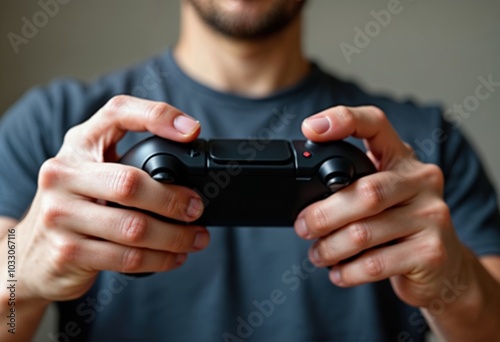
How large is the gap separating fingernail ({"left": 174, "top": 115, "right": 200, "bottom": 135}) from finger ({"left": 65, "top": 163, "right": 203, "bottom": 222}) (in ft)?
0.17

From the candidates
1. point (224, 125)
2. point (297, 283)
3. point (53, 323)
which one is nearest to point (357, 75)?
point (224, 125)

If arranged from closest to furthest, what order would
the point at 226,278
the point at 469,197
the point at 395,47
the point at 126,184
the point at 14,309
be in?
the point at 126,184
the point at 14,309
the point at 226,278
the point at 469,197
the point at 395,47

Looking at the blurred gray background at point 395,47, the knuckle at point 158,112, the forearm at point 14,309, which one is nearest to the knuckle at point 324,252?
the knuckle at point 158,112

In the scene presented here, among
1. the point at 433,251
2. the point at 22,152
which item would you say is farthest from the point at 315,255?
the point at 22,152

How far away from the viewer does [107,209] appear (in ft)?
1.48

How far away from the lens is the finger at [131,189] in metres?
0.43

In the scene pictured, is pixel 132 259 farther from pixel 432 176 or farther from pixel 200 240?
pixel 432 176

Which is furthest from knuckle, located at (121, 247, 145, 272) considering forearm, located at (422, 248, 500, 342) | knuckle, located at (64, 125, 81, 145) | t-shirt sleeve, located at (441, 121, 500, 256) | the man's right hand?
t-shirt sleeve, located at (441, 121, 500, 256)

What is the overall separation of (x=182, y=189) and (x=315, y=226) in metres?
0.13

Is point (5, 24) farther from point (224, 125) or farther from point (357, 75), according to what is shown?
point (357, 75)

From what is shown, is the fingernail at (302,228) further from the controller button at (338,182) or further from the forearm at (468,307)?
the forearm at (468,307)

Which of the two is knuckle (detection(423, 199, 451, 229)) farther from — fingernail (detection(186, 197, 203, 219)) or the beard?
the beard

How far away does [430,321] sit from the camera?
0.64 metres

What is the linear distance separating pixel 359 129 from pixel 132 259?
10.0 inches
